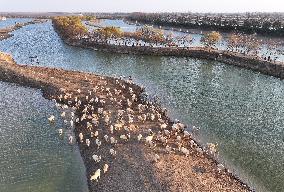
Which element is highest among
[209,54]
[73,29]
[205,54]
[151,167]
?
[151,167]

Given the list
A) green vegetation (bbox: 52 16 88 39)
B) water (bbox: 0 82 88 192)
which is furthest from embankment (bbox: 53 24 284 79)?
water (bbox: 0 82 88 192)

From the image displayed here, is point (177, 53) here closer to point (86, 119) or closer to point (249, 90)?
point (249, 90)

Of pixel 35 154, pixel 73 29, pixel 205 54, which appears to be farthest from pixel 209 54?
pixel 35 154

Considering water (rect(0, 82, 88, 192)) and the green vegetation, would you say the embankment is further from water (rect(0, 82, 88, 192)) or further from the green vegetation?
water (rect(0, 82, 88, 192))

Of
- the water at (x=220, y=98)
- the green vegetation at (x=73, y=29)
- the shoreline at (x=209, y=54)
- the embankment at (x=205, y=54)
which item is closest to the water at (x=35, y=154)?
the water at (x=220, y=98)

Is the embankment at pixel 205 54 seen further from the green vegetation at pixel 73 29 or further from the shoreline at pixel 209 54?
the green vegetation at pixel 73 29

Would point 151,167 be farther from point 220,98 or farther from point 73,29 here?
point 73,29
